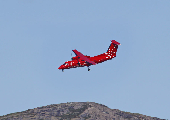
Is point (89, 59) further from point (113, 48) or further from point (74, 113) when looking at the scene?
point (74, 113)

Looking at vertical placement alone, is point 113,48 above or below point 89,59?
above

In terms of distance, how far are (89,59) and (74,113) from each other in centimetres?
2009

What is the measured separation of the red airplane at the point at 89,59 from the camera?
10136 cm

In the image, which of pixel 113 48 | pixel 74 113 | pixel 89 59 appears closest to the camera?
pixel 74 113

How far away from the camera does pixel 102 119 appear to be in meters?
91.5

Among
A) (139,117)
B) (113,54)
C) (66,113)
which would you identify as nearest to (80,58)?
(113,54)

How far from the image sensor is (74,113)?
9344cm

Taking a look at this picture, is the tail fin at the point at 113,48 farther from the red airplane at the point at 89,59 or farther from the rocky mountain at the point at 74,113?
the rocky mountain at the point at 74,113

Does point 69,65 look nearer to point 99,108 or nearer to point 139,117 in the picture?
point 99,108

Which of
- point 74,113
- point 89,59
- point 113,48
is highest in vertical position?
point 113,48

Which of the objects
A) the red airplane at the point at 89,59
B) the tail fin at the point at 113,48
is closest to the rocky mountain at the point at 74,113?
the red airplane at the point at 89,59

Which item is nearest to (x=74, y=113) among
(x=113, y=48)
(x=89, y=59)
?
(x=89, y=59)

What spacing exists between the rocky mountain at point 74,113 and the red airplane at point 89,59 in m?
12.8

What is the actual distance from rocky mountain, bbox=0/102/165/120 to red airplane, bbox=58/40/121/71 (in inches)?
502
